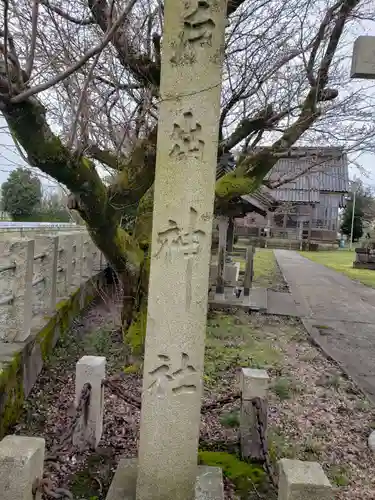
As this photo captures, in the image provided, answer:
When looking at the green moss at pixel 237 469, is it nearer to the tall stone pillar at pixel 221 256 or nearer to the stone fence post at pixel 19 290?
the stone fence post at pixel 19 290

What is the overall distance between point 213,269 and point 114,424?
314 inches

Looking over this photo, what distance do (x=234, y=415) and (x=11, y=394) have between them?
7.39 ft

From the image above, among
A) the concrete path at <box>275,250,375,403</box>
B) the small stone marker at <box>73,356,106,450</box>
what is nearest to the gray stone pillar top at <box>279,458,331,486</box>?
the small stone marker at <box>73,356,106,450</box>

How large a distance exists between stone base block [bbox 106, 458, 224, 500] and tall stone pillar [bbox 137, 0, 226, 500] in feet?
0.38

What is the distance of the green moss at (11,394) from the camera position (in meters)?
3.75

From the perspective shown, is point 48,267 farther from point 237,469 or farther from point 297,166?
point 297,166

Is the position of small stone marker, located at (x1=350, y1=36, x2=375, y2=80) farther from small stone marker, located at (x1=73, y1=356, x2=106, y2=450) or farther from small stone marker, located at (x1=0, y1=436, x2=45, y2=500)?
small stone marker, located at (x1=0, y1=436, x2=45, y2=500)

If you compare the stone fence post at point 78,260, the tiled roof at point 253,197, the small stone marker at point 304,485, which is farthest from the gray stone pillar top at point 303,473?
the tiled roof at point 253,197

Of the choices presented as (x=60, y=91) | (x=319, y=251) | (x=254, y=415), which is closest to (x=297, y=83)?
(x=60, y=91)

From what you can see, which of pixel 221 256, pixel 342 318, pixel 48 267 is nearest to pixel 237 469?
pixel 48 267

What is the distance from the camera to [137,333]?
6.04m

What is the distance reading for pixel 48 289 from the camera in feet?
20.3

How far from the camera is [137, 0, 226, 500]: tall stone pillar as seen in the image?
2.42 m

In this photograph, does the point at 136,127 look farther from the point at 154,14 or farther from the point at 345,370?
the point at 345,370
